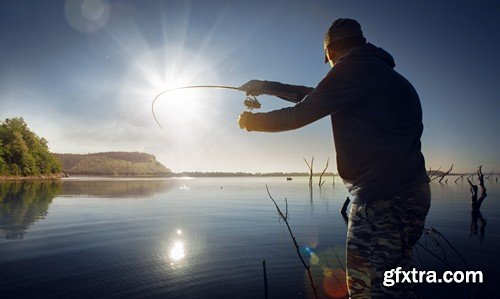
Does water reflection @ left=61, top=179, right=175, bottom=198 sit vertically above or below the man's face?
below

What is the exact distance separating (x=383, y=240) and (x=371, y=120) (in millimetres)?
1032

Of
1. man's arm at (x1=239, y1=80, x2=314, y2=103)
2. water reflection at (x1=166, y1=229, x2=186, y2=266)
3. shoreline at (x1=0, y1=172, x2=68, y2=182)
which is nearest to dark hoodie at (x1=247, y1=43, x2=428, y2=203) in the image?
man's arm at (x1=239, y1=80, x2=314, y2=103)

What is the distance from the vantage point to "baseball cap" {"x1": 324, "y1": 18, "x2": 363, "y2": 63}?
2.89m

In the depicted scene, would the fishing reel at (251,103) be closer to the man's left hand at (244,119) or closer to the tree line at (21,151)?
the man's left hand at (244,119)

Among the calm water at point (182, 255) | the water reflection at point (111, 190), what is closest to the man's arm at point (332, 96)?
the calm water at point (182, 255)

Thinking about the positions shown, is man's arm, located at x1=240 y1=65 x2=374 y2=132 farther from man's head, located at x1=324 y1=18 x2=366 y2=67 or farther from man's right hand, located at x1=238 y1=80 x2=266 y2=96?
man's right hand, located at x1=238 y1=80 x2=266 y2=96

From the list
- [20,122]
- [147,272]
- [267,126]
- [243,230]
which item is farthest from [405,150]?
[20,122]

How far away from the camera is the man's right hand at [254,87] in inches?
155

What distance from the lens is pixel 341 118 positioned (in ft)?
8.82

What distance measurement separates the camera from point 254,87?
3951 millimetres

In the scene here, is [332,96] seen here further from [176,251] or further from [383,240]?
[176,251]

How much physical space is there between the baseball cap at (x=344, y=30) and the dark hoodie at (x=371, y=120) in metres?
0.33

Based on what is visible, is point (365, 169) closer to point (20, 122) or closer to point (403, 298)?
point (403, 298)

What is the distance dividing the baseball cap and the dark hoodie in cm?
33
